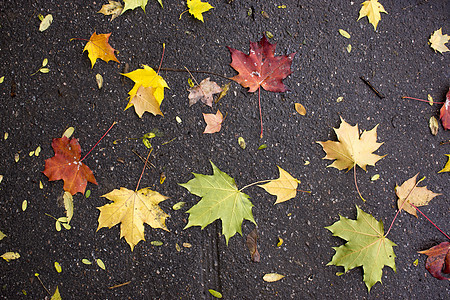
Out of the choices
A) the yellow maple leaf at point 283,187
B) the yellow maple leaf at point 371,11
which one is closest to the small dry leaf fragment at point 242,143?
the yellow maple leaf at point 283,187

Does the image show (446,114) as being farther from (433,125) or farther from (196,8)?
(196,8)

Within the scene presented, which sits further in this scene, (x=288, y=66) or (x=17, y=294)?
(x=288, y=66)

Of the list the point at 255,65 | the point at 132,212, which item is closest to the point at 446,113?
the point at 255,65

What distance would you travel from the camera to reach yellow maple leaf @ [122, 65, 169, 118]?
1.72m

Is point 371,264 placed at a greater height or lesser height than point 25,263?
greater

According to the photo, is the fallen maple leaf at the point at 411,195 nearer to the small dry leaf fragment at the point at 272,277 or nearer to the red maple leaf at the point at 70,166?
the small dry leaf fragment at the point at 272,277

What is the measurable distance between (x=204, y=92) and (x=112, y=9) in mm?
754

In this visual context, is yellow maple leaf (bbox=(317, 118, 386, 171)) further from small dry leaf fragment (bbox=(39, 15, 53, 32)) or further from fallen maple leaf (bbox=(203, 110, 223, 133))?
small dry leaf fragment (bbox=(39, 15, 53, 32))

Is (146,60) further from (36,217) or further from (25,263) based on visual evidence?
(25,263)

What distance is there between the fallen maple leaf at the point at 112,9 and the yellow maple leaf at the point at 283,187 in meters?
1.38

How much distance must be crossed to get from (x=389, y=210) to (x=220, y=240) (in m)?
1.10

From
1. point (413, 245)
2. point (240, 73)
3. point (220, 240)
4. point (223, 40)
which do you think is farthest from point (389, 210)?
point (223, 40)

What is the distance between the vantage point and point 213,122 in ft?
5.78

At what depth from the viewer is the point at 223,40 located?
180 centimetres
